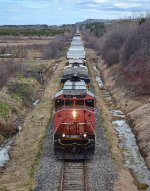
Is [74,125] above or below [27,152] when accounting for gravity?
above

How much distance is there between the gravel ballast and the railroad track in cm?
26

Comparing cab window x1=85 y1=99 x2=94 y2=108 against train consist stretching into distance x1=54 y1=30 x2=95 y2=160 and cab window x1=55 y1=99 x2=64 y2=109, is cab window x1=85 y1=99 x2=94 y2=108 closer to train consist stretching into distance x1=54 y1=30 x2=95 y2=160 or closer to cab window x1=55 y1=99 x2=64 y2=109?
train consist stretching into distance x1=54 y1=30 x2=95 y2=160

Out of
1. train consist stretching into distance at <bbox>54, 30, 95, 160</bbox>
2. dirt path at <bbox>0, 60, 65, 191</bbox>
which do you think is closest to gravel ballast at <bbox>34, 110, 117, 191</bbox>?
dirt path at <bbox>0, 60, 65, 191</bbox>

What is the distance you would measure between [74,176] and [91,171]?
1146mm

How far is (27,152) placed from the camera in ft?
86.1

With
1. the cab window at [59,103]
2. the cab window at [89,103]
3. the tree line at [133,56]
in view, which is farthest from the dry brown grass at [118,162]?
the tree line at [133,56]

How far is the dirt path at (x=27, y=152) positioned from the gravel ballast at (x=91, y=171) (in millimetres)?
516

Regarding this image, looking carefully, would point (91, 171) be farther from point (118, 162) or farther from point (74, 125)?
point (74, 125)

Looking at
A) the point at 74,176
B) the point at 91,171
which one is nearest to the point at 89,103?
the point at 91,171

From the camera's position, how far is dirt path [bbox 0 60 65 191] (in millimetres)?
20797

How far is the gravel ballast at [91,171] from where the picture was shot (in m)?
20.0

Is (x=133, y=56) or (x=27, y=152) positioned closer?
(x=27, y=152)

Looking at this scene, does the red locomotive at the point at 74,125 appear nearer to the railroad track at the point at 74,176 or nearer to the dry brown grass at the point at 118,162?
the railroad track at the point at 74,176

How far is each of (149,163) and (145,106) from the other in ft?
43.5
